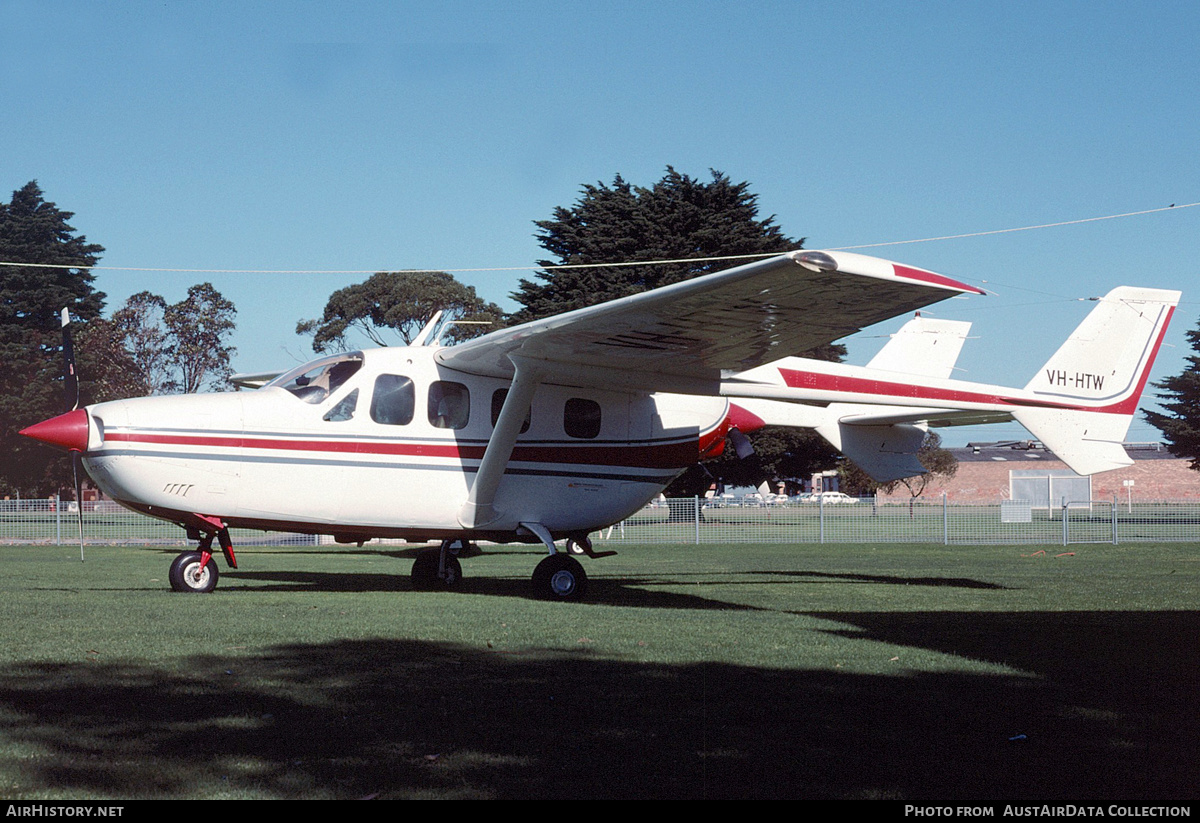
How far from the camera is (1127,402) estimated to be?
15.1m

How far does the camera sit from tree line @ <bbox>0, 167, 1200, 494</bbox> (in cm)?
4566

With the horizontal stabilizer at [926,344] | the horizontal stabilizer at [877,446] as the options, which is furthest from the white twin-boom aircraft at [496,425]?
the horizontal stabilizer at [926,344]

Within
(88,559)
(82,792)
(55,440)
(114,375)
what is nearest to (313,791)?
(82,792)

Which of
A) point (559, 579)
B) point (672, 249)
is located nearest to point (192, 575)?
point (559, 579)

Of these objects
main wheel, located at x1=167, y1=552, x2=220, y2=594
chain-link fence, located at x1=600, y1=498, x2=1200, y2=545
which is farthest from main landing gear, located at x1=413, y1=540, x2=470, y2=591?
chain-link fence, located at x1=600, y1=498, x2=1200, y2=545

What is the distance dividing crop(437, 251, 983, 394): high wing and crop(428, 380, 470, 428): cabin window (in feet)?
0.84

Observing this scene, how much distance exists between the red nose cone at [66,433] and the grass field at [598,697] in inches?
62.2

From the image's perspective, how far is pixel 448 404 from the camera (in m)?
12.4

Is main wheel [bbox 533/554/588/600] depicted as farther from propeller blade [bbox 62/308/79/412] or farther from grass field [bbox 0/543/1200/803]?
propeller blade [bbox 62/308/79/412]

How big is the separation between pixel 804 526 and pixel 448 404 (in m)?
20.4

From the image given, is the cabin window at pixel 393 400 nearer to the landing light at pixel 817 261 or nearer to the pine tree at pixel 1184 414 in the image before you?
the landing light at pixel 817 261

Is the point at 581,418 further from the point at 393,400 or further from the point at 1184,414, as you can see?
the point at 1184,414

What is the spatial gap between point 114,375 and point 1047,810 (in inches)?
2262

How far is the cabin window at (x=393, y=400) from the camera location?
39.4 feet
